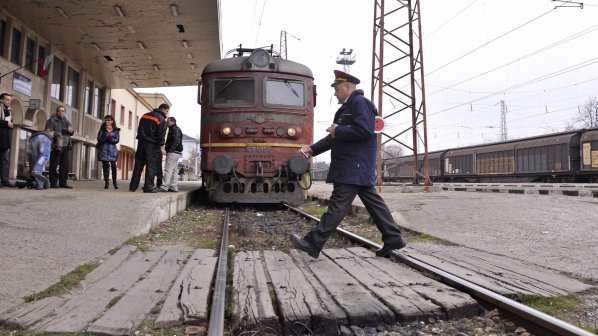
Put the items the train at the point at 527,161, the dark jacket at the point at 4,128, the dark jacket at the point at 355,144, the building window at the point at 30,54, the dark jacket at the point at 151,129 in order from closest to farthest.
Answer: the dark jacket at the point at 355,144
the dark jacket at the point at 4,128
the dark jacket at the point at 151,129
the building window at the point at 30,54
the train at the point at 527,161

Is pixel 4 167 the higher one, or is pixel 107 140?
pixel 107 140

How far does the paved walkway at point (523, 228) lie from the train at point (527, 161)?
10295 millimetres

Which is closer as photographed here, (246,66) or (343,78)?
(343,78)

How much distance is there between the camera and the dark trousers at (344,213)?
12.9ft

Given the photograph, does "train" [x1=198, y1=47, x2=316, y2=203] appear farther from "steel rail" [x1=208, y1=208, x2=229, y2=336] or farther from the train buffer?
"steel rail" [x1=208, y1=208, x2=229, y2=336]

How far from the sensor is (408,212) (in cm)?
823

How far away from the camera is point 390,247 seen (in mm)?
4086

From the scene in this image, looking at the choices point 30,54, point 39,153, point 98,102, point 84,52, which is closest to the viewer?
point 39,153

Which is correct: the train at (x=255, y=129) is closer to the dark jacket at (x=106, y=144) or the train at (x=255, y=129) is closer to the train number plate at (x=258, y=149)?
the train number plate at (x=258, y=149)

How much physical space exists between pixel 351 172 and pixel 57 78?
1501 cm

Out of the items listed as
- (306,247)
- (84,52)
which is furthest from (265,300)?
(84,52)

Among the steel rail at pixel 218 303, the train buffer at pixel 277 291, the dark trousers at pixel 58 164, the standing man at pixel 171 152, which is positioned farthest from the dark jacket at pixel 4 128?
the steel rail at pixel 218 303

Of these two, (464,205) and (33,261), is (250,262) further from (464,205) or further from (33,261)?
(464,205)

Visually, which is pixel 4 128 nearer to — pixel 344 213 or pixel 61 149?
pixel 61 149
